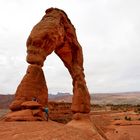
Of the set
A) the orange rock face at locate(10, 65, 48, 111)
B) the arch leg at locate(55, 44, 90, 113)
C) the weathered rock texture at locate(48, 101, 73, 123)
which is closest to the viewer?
the orange rock face at locate(10, 65, 48, 111)

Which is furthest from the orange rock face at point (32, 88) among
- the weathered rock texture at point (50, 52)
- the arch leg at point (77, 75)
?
the arch leg at point (77, 75)

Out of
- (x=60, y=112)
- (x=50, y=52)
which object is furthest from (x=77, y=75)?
(x=60, y=112)

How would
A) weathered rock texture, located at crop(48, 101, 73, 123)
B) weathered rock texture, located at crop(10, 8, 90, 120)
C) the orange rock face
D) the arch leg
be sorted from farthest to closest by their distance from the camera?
weathered rock texture, located at crop(48, 101, 73, 123) → the arch leg → weathered rock texture, located at crop(10, 8, 90, 120) → the orange rock face

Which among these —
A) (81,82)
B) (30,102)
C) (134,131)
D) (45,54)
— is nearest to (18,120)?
(30,102)

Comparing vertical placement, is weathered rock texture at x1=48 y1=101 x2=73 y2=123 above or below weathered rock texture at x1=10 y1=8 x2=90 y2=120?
Answer: below

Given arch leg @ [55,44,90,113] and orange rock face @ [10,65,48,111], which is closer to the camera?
orange rock face @ [10,65,48,111]

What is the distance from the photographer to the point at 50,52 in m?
17.1

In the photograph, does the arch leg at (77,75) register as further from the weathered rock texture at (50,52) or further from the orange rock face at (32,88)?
the orange rock face at (32,88)

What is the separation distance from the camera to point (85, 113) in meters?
17.9

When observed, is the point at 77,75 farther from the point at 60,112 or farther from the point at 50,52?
the point at 60,112

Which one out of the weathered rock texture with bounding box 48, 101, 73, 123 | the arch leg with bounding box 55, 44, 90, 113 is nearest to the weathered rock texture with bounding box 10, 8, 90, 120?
the arch leg with bounding box 55, 44, 90, 113

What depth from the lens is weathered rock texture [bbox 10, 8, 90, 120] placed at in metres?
15.5

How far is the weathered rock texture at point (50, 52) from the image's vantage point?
15453 mm

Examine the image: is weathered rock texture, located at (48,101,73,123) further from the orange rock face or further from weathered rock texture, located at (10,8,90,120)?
the orange rock face
